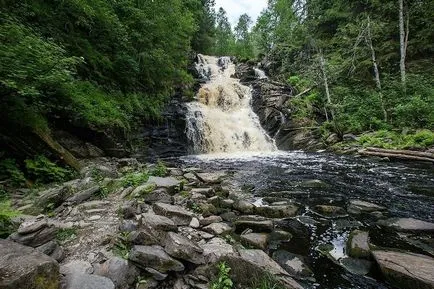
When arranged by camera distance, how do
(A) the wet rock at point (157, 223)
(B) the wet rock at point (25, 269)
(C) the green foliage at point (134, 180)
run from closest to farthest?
(B) the wet rock at point (25, 269)
(A) the wet rock at point (157, 223)
(C) the green foliage at point (134, 180)

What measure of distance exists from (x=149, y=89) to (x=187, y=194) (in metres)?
13.0

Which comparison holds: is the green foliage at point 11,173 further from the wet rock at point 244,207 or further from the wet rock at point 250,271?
the wet rock at point 250,271

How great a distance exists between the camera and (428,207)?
583 centimetres

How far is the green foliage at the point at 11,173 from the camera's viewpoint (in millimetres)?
5957

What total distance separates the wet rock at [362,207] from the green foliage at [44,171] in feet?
22.4

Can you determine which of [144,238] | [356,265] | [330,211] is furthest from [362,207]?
[144,238]

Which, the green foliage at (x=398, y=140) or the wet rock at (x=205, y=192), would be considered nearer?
the wet rock at (x=205, y=192)

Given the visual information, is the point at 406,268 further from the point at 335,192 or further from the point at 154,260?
the point at 335,192

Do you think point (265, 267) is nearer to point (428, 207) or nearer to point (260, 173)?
point (428, 207)

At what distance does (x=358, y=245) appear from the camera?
3982 mm

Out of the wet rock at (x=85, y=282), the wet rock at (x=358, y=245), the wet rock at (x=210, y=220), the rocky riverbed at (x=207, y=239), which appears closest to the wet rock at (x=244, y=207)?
the rocky riverbed at (x=207, y=239)

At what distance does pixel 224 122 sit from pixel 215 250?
1527 centimetres

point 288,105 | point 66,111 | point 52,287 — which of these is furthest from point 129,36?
point 52,287

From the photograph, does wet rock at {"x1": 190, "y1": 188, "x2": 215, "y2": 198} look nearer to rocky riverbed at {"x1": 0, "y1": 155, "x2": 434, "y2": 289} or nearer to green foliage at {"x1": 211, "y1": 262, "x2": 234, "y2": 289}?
rocky riverbed at {"x1": 0, "y1": 155, "x2": 434, "y2": 289}
